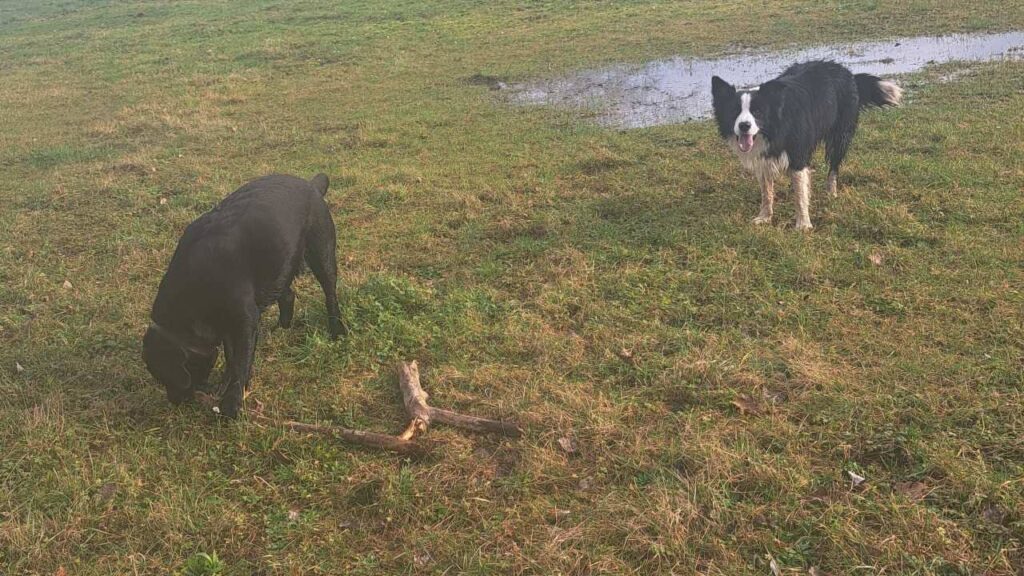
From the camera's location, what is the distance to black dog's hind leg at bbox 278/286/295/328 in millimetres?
4734

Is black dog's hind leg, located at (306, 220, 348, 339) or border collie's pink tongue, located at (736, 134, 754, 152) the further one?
border collie's pink tongue, located at (736, 134, 754, 152)

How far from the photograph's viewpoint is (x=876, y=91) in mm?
6504

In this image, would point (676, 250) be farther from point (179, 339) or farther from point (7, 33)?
point (7, 33)

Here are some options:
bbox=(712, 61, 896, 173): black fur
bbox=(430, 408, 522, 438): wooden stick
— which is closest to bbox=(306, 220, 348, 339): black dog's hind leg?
bbox=(430, 408, 522, 438): wooden stick

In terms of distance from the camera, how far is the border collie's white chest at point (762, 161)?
582cm

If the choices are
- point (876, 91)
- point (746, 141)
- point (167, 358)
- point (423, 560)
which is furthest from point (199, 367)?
point (876, 91)

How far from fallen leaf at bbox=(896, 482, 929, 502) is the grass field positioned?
0.02 meters

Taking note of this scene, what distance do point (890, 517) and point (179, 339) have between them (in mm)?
3492

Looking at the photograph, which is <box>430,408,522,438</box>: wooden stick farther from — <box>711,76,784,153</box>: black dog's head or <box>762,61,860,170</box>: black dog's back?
<box>762,61,860,170</box>: black dog's back

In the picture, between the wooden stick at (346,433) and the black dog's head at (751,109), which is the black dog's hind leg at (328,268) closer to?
the wooden stick at (346,433)

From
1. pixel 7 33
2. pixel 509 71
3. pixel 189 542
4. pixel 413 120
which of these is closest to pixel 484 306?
pixel 189 542

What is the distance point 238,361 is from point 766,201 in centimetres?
449

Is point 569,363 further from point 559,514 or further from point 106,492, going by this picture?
point 106,492

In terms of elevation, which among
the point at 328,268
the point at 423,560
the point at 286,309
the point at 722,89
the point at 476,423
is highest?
the point at 722,89
